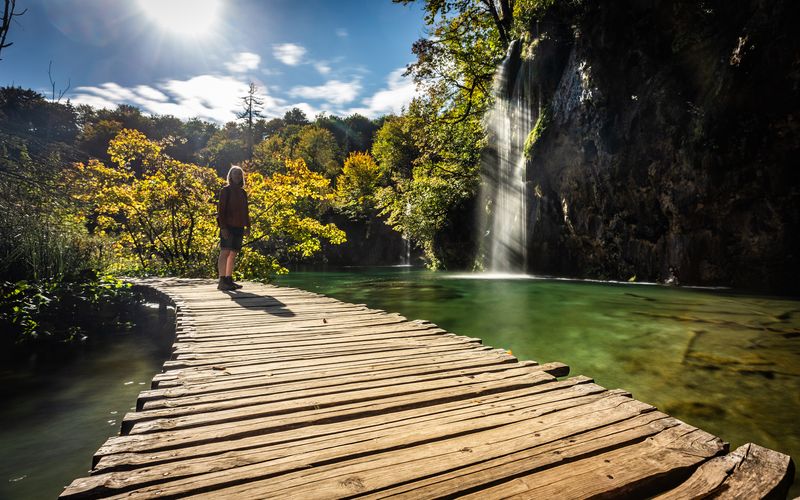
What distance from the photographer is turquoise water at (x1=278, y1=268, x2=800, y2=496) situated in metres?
3.69

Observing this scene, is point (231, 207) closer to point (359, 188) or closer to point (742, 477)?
point (742, 477)

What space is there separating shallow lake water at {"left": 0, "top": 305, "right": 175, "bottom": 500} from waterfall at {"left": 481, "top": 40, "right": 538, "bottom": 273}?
15516mm

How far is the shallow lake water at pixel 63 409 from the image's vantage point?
2910 mm

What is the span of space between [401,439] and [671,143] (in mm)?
13569

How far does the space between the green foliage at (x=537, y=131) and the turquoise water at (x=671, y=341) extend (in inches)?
303

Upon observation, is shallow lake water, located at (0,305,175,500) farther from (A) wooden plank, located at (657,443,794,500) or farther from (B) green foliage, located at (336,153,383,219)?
(B) green foliage, located at (336,153,383,219)

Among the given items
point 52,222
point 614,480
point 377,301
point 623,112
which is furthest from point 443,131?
point 614,480

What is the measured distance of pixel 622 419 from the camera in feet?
7.54

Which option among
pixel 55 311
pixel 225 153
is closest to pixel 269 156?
pixel 225 153

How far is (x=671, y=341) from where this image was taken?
591cm

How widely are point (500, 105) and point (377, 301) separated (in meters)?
13.9

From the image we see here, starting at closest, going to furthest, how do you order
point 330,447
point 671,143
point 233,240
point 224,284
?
point 330,447
point 233,240
point 224,284
point 671,143

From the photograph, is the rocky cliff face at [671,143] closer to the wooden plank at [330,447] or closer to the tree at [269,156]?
the wooden plank at [330,447]

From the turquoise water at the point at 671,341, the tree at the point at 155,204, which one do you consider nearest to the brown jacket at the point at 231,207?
the turquoise water at the point at 671,341
